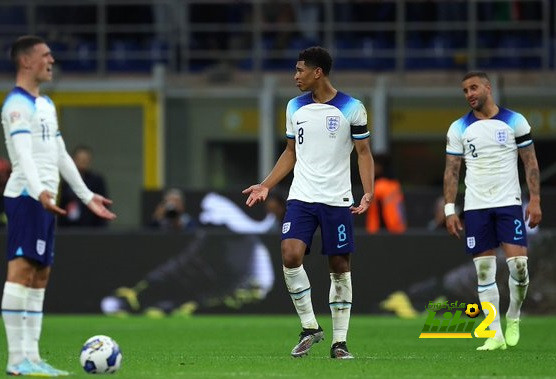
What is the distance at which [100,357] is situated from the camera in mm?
9172

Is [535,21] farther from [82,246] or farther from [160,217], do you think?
[82,246]

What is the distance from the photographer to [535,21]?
27234mm

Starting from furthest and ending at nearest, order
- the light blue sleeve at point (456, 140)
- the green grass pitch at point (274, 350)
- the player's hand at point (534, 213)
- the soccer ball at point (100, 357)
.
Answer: the light blue sleeve at point (456, 140) < the player's hand at point (534, 213) < the green grass pitch at point (274, 350) < the soccer ball at point (100, 357)

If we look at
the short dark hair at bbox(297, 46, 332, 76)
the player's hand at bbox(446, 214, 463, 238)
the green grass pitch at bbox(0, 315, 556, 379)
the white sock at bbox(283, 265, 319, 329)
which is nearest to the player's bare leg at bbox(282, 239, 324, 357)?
the white sock at bbox(283, 265, 319, 329)

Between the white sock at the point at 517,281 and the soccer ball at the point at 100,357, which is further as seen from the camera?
the white sock at the point at 517,281

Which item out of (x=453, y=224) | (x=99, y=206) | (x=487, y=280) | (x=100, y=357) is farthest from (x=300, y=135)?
(x=100, y=357)

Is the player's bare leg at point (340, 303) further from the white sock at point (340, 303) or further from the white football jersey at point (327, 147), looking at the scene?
the white football jersey at point (327, 147)

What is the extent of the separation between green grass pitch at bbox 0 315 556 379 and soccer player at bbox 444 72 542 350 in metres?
0.66

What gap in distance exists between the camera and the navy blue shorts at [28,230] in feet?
29.2

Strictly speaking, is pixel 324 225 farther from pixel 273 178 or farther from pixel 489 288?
pixel 489 288

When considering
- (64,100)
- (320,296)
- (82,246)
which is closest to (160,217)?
(82,246)

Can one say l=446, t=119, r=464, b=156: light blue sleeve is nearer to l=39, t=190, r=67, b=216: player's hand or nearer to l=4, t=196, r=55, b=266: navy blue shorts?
l=4, t=196, r=55, b=266: navy blue shorts

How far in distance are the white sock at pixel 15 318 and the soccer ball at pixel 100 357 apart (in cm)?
45

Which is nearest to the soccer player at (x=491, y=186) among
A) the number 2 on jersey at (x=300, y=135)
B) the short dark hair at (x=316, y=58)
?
the short dark hair at (x=316, y=58)
